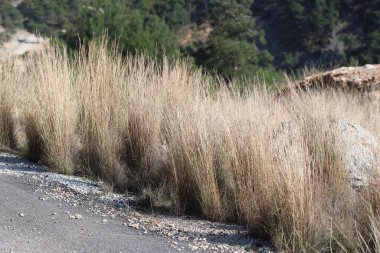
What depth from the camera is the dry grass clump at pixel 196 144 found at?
3762 millimetres

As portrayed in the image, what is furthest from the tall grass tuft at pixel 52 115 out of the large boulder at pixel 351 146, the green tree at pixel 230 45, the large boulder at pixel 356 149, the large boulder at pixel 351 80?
the green tree at pixel 230 45

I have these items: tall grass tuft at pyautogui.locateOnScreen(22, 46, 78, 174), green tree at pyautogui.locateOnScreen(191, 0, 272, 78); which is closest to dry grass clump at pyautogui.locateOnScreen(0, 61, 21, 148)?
tall grass tuft at pyautogui.locateOnScreen(22, 46, 78, 174)

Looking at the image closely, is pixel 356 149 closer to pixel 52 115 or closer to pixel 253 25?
pixel 52 115

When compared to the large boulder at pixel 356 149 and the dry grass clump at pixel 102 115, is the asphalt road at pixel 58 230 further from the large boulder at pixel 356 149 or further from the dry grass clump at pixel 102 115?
the large boulder at pixel 356 149

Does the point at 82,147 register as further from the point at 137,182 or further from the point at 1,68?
the point at 1,68

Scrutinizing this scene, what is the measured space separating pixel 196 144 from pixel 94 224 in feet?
3.47

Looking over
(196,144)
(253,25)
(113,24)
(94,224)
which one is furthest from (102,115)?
(253,25)

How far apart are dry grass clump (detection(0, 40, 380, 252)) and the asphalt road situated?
0.69 m

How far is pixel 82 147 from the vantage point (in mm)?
5598

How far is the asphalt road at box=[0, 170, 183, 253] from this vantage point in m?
3.51

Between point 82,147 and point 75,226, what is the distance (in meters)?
1.81

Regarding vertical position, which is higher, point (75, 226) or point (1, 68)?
point (1, 68)

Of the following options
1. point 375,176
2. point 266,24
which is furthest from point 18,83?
point 266,24

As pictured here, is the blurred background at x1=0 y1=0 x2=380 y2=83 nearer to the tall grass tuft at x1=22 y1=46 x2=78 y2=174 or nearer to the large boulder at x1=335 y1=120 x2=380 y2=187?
the tall grass tuft at x1=22 y1=46 x2=78 y2=174
